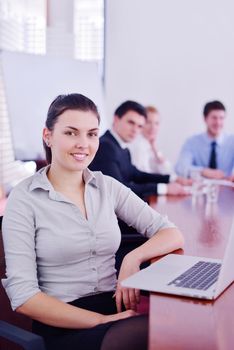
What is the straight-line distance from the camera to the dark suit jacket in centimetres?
245

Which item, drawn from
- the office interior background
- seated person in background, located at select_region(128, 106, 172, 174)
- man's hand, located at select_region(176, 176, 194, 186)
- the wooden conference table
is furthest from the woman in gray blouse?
the office interior background

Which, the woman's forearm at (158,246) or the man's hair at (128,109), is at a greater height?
the man's hair at (128,109)

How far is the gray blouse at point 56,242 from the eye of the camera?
A: 49.4 inches

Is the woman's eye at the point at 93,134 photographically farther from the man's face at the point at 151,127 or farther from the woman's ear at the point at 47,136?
the man's face at the point at 151,127

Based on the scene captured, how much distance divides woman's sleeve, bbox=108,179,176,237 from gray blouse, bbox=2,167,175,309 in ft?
0.19

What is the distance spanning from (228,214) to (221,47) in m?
2.56

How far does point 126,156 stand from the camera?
9.43 ft

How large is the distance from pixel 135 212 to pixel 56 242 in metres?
0.35

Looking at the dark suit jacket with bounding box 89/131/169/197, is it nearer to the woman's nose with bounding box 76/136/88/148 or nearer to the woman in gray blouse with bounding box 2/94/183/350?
the woman in gray blouse with bounding box 2/94/183/350

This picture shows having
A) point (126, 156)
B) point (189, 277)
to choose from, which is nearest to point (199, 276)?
point (189, 277)

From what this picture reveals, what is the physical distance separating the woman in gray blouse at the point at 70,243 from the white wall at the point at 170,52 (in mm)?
2963

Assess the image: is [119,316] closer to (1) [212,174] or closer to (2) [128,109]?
(2) [128,109]

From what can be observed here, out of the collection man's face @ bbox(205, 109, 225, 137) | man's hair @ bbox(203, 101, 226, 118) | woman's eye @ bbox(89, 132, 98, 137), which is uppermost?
woman's eye @ bbox(89, 132, 98, 137)

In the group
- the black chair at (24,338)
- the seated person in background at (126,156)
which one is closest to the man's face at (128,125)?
the seated person in background at (126,156)
